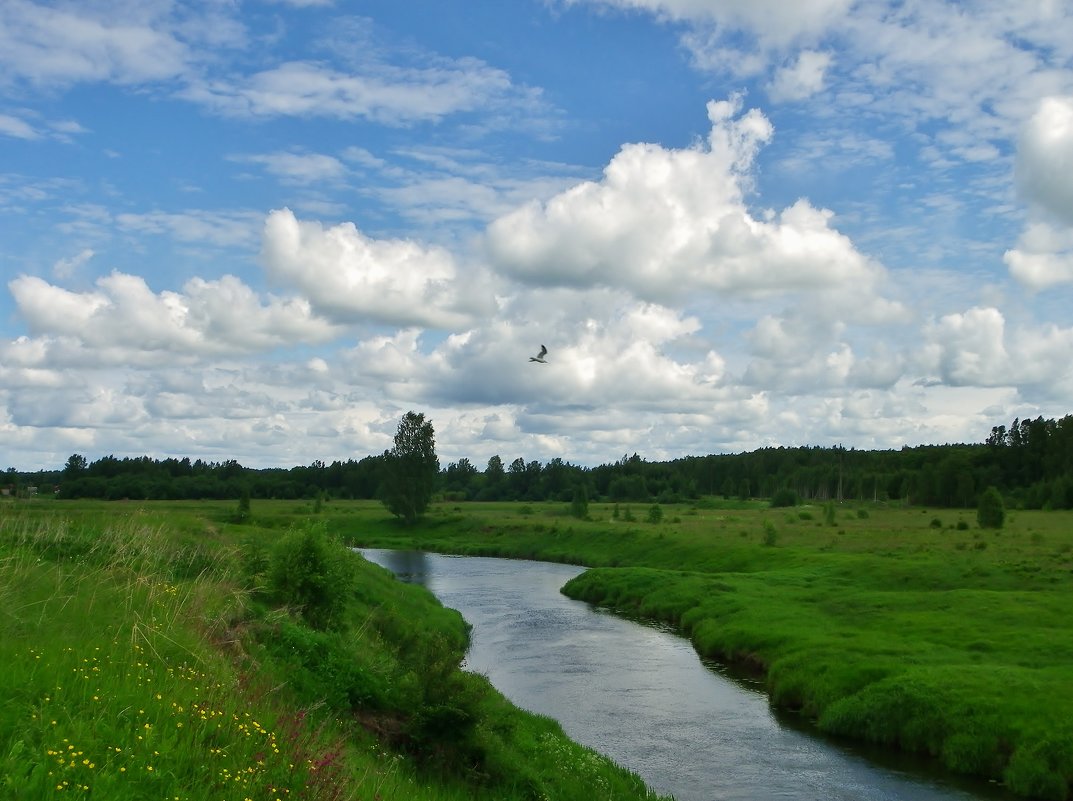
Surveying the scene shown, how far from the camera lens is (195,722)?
978 cm

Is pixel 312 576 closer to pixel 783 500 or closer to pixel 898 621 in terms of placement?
pixel 898 621

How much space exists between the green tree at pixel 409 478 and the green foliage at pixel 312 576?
4220 inches

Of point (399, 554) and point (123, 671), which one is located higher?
point (123, 671)

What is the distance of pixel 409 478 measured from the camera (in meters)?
132

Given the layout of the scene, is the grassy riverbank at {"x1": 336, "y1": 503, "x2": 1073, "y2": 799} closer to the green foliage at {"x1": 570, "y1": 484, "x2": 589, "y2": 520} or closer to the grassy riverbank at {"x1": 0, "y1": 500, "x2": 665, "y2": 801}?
the grassy riverbank at {"x1": 0, "y1": 500, "x2": 665, "y2": 801}

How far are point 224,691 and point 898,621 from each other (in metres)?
37.2

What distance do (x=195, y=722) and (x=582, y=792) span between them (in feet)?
38.1

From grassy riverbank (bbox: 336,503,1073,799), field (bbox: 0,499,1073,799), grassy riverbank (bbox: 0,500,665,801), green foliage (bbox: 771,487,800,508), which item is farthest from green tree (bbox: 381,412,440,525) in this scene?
grassy riverbank (bbox: 0,500,665,801)

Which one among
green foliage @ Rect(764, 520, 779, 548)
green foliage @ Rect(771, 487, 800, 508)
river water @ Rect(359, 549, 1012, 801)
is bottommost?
river water @ Rect(359, 549, 1012, 801)

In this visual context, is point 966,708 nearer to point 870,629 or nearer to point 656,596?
point 870,629

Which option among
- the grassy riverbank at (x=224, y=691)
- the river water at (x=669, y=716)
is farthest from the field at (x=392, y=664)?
the river water at (x=669, y=716)

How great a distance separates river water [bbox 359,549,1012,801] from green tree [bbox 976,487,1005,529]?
45839 mm

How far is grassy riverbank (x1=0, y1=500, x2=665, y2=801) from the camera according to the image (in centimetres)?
883

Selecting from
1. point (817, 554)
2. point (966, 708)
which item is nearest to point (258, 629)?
point (966, 708)
